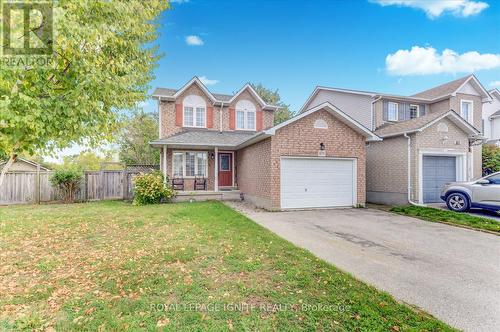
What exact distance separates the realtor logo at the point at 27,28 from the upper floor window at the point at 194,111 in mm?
12528

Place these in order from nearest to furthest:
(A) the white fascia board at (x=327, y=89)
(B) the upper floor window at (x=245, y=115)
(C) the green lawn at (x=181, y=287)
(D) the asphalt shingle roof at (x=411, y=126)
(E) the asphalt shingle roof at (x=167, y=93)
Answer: (C) the green lawn at (x=181, y=287), (D) the asphalt shingle roof at (x=411, y=126), (E) the asphalt shingle roof at (x=167, y=93), (A) the white fascia board at (x=327, y=89), (B) the upper floor window at (x=245, y=115)

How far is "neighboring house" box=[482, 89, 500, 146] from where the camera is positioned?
2059cm

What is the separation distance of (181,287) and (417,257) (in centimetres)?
478

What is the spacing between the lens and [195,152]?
15.4 metres

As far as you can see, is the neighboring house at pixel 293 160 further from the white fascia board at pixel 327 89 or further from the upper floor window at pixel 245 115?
the white fascia board at pixel 327 89

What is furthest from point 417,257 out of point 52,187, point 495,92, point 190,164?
point 495,92

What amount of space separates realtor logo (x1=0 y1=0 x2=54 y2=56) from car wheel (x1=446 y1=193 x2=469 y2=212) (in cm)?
1354

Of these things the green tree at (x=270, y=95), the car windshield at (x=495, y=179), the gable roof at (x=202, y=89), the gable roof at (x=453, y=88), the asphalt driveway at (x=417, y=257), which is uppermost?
the green tree at (x=270, y=95)

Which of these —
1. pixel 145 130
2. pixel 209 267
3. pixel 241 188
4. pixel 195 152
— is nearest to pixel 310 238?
pixel 209 267

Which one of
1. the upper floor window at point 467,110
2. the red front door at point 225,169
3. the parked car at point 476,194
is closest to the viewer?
the parked car at point 476,194

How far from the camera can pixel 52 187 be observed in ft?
44.0

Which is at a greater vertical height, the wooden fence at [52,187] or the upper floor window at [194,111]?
the upper floor window at [194,111]

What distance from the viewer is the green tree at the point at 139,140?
79.3 feet

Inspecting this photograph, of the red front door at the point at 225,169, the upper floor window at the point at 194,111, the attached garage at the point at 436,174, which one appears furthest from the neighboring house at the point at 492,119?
the upper floor window at the point at 194,111
